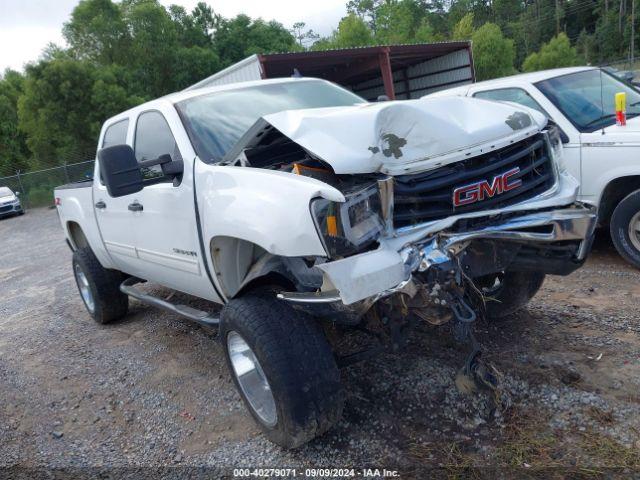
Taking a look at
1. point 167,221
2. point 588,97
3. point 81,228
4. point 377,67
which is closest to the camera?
point 167,221

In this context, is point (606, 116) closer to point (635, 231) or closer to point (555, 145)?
point (635, 231)

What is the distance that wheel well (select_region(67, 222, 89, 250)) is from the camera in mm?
5905

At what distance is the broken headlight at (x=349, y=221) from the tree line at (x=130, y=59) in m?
26.9

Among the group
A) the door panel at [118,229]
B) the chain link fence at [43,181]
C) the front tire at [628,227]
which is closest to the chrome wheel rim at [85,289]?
the door panel at [118,229]

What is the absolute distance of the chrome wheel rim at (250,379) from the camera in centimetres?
304

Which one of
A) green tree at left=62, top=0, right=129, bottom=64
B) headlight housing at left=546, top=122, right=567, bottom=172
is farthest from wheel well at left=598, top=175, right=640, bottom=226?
green tree at left=62, top=0, right=129, bottom=64

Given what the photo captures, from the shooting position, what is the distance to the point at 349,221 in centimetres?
252

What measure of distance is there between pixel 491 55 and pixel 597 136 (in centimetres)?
3262

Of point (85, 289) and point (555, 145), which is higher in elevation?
point (555, 145)

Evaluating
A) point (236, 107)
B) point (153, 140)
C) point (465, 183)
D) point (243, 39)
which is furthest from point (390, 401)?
point (243, 39)

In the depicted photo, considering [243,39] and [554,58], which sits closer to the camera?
[554,58]

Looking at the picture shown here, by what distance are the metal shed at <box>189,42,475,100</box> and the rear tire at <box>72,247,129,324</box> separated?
9.44 metres

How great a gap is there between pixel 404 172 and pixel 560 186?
1.02m

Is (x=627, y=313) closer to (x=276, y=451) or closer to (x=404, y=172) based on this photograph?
(x=404, y=172)
